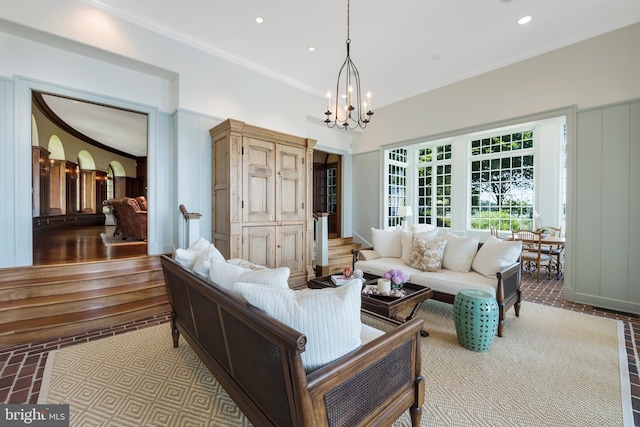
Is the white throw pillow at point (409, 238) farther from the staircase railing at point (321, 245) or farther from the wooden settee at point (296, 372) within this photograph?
the wooden settee at point (296, 372)

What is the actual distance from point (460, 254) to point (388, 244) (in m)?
1.12

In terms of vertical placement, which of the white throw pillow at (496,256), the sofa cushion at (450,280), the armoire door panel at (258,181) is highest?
the armoire door panel at (258,181)

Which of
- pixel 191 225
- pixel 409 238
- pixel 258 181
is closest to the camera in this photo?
pixel 191 225

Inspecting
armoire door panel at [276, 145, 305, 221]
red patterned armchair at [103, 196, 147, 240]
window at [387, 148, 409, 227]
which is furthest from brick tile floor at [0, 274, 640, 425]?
window at [387, 148, 409, 227]

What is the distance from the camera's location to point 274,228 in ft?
14.3

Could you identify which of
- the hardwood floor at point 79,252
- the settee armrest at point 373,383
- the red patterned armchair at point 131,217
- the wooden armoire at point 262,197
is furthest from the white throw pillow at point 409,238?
the red patterned armchair at point 131,217

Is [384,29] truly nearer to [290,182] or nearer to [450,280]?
[290,182]

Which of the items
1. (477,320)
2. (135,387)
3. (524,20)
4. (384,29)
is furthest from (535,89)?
(135,387)

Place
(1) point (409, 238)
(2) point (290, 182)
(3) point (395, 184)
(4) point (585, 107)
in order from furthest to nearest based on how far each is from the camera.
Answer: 1. (3) point (395, 184)
2. (2) point (290, 182)
3. (1) point (409, 238)
4. (4) point (585, 107)

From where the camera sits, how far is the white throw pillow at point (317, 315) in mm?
1142

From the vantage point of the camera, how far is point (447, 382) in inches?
79.8

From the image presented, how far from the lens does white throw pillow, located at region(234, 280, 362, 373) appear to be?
44.9 inches

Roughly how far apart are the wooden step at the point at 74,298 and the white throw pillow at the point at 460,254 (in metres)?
3.67

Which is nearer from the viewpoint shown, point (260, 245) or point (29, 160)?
point (29, 160)
